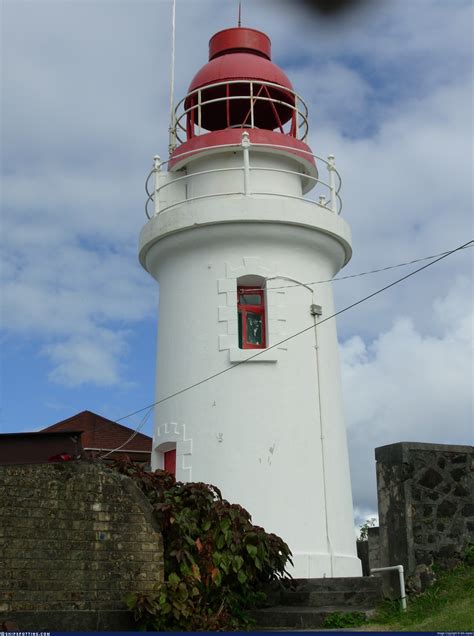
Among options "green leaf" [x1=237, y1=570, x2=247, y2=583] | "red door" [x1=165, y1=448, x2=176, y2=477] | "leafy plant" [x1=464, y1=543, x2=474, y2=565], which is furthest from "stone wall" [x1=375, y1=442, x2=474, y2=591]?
"red door" [x1=165, y1=448, x2=176, y2=477]

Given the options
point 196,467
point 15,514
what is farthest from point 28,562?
point 196,467

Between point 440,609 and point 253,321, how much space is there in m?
5.89

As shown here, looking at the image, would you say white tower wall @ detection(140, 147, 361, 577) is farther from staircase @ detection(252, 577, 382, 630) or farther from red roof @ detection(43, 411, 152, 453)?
red roof @ detection(43, 411, 152, 453)

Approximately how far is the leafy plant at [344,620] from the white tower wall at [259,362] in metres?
2.74

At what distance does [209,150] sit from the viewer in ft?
50.8

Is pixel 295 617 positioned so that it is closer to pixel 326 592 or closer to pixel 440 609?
pixel 326 592

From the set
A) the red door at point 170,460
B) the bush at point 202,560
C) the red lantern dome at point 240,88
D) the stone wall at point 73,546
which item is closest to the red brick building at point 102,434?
the red door at point 170,460

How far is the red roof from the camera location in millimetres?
20641

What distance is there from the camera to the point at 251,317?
14.9 meters

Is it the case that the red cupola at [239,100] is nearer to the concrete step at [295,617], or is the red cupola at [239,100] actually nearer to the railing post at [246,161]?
the railing post at [246,161]

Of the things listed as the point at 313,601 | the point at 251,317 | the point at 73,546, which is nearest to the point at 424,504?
Result: the point at 313,601

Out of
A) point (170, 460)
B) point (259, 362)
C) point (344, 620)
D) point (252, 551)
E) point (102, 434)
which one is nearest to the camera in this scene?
point (344, 620)

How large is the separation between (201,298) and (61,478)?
16.7 ft

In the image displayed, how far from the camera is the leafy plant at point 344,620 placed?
416 inches
